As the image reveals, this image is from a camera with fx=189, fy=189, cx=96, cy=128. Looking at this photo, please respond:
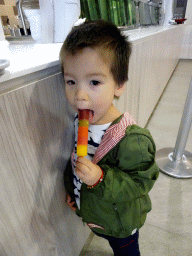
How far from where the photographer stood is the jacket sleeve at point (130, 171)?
0.48 meters

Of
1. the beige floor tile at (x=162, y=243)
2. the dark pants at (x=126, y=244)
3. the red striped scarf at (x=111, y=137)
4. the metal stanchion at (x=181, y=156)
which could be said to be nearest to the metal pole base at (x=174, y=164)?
the metal stanchion at (x=181, y=156)

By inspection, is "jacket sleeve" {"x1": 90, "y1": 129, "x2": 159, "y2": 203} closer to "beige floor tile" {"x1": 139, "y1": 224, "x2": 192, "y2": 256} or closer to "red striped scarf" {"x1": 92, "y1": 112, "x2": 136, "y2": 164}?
"red striped scarf" {"x1": 92, "y1": 112, "x2": 136, "y2": 164}

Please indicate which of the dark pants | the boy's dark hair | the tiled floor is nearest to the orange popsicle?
the boy's dark hair

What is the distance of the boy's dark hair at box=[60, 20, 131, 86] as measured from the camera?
1.41 ft

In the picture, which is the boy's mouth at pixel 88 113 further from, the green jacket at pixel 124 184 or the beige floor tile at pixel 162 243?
the beige floor tile at pixel 162 243

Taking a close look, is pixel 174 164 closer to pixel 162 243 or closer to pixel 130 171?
pixel 162 243

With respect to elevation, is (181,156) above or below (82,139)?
below

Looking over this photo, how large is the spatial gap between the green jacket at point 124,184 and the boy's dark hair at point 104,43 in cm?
15

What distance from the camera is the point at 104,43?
1.44 ft

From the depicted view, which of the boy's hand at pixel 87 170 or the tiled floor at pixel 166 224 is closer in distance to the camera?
the boy's hand at pixel 87 170

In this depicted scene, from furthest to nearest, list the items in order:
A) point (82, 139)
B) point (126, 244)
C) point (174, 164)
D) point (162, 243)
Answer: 1. point (174, 164)
2. point (162, 243)
3. point (126, 244)
4. point (82, 139)

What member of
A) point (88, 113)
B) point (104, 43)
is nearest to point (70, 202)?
point (88, 113)

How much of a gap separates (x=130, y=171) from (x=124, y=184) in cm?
4

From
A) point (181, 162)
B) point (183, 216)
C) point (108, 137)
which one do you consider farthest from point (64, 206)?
point (181, 162)
